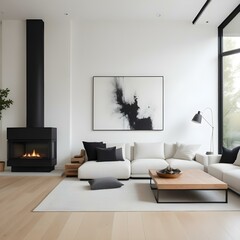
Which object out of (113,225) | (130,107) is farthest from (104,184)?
(130,107)

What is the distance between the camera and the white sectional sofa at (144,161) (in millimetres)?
5480

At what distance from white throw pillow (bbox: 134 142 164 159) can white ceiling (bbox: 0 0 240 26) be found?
2982mm

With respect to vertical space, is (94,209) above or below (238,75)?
below

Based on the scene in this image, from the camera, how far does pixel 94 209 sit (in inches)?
141

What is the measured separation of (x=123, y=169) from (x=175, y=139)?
1880 mm

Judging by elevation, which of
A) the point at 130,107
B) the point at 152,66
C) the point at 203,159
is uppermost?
the point at 152,66

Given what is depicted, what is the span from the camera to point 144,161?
19.1 feet

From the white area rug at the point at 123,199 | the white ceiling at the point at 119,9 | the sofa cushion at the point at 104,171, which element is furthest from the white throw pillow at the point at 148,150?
A: the white ceiling at the point at 119,9

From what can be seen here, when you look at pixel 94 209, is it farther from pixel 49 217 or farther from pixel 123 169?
pixel 123 169

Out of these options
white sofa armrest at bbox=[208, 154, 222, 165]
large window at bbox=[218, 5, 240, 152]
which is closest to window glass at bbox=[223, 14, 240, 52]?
large window at bbox=[218, 5, 240, 152]

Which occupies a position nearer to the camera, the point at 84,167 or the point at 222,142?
the point at 84,167

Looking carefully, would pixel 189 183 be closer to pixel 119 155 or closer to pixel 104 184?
pixel 104 184

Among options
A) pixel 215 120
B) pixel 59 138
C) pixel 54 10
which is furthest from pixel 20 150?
pixel 215 120

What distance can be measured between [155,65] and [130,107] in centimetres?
119
